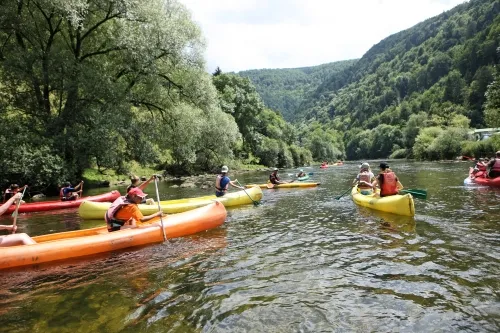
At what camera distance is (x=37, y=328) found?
4.49 metres

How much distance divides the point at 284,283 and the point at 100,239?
4.34 meters

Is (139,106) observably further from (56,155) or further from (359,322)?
(359,322)

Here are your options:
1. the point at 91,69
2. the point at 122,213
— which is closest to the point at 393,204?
the point at 122,213

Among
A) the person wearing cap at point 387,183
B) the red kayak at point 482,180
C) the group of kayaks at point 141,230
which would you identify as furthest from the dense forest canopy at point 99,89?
the red kayak at point 482,180

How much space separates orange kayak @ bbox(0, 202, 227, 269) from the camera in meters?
7.10

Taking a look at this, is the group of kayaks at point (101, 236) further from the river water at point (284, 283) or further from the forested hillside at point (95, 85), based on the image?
the forested hillside at point (95, 85)

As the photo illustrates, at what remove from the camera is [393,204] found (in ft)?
34.7

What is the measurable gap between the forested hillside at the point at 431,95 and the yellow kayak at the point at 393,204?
33.7 m

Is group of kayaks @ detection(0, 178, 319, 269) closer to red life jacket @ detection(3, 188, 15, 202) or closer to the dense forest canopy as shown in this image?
red life jacket @ detection(3, 188, 15, 202)

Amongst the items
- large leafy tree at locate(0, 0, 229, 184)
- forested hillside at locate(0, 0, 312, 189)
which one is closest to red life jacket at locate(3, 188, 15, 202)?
forested hillside at locate(0, 0, 312, 189)

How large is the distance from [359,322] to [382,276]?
5.50 ft

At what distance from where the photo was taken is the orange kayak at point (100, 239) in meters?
7.10

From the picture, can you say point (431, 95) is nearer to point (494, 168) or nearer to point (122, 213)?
point (494, 168)

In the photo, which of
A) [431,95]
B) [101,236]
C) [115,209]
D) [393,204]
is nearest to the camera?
[101,236]
